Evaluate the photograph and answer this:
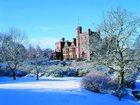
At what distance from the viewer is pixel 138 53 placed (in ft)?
115

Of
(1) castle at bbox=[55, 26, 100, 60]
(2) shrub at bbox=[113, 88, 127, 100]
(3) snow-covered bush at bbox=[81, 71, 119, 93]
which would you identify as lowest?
(2) shrub at bbox=[113, 88, 127, 100]

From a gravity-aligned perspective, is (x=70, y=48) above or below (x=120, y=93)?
above

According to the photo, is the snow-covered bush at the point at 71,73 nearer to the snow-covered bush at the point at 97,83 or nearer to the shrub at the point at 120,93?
the snow-covered bush at the point at 97,83

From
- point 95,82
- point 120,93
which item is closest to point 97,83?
point 95,82

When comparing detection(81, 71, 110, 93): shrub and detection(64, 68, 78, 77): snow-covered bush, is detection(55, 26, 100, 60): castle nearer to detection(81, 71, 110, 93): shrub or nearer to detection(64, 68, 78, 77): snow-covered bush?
detection(64, 68, 78, 77): snow-covered bush

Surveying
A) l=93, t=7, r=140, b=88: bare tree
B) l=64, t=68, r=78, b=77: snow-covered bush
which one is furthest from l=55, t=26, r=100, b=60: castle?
l=93, t=7, r=140, b=88: bare tree

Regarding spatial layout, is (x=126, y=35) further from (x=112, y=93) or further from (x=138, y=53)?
(x=112, y=93)

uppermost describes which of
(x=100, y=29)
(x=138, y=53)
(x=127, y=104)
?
(x=100, y=29)

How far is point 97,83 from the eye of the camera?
1220 inches

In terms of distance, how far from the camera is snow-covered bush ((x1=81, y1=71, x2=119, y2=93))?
30.7 metres

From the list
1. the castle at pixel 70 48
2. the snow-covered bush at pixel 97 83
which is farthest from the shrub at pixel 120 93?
the castle at pixel 70 48

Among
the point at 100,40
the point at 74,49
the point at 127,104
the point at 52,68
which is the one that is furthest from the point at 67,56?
the point at 127,104

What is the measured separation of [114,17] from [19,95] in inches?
626

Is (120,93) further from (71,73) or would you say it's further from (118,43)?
(71,73)
